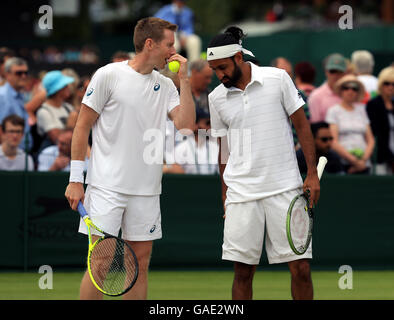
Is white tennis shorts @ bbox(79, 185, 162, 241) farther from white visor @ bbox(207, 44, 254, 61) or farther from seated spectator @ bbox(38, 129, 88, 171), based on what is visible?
seated spectator @ bbox(38, 129, 88, 171)

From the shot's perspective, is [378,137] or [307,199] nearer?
[307,199]

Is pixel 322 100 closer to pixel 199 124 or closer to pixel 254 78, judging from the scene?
pixel 199 124

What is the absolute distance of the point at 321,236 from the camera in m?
10.9

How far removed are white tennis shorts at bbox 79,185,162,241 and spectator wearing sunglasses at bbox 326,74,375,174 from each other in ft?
15.3

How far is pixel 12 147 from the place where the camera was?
420 inches

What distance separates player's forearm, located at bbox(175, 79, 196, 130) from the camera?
6.99 meters

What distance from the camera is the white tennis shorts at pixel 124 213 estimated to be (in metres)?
6.82

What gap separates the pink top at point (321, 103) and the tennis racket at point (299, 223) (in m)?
5.12

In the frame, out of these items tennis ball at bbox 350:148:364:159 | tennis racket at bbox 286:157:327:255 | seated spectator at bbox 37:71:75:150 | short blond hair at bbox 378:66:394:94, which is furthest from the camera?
short blond hair at bbox 378:66:394:94

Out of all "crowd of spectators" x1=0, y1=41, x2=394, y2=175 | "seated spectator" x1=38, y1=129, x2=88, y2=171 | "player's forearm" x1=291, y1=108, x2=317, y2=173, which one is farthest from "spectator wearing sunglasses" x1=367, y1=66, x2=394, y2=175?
"player's forearm" x1=291, y1=108, x2=317, y2=173

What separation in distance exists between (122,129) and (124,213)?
58 centimetres

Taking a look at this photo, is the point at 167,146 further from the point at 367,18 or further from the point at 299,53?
the point at 367,18
